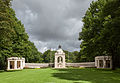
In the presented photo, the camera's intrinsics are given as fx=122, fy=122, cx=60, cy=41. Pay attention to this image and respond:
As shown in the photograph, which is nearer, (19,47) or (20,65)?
(19,47)

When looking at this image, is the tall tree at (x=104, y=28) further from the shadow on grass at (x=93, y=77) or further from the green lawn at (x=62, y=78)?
the green lawn at (x=62, y=78)

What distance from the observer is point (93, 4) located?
3191cm

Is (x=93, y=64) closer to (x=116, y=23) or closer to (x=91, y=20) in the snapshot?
(x=91, y=20)

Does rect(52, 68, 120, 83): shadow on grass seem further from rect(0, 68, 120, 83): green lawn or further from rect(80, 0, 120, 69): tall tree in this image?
rect(80, 0, 120, 69): tall tree

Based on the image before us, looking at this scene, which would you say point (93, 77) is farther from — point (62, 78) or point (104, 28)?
point (104, 28)

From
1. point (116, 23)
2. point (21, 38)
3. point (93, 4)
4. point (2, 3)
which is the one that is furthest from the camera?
point (21, 38)

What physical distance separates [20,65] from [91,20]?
92.8 ft

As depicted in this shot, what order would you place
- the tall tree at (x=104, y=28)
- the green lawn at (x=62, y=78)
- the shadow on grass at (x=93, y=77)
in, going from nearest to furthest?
the green lawn at (x=62, y=78) < the shadow on grass at (x=93, y=77) < the tall tree at (x=104, y=28)

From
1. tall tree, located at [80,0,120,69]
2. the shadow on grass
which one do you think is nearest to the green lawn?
the shadow on grass

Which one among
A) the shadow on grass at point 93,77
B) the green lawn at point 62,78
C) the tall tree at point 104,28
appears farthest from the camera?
the tall tree at point 104,28

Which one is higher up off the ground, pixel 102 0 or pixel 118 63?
pixel 102 0

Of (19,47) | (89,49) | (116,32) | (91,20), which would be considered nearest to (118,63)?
(89,49)

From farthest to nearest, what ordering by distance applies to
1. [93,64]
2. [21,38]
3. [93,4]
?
[93,64], [21,38], [93,4]

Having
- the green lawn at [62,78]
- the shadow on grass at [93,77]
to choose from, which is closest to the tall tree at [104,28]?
the shadow on grass at [93,77]
